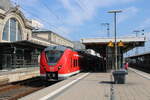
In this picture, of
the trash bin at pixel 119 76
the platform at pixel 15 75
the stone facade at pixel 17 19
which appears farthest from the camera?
the stone facade at pixel 17 19

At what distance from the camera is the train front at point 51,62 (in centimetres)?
1709

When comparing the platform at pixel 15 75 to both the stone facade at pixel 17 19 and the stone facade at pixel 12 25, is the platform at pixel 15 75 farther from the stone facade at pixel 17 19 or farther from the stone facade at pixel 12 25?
the stone facade at pixel 17 19

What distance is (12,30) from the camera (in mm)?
39938

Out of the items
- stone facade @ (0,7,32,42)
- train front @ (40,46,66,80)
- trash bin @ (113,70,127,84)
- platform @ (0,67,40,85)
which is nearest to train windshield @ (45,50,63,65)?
train front @ (40,46,66,80)

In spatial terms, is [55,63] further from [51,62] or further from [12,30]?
[12,30]

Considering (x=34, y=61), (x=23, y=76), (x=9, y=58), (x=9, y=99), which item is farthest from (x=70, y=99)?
(x=34, y=61)

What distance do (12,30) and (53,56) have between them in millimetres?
24350

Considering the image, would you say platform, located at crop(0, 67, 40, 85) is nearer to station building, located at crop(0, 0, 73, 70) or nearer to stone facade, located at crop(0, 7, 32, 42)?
station building, located at crop(0, 0, 73, 70)

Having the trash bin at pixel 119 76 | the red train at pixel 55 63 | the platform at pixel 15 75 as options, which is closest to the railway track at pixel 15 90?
the red train at pixel 55 63

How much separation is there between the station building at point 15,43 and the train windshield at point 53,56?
26.7ft

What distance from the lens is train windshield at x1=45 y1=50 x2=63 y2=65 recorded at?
1750 centimetres

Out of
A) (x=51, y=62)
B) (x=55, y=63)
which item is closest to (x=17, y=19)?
(x=51, y=62)

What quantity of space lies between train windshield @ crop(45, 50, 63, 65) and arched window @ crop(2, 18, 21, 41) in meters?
21.0

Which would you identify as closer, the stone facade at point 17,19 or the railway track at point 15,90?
the railway track at point 15,90
